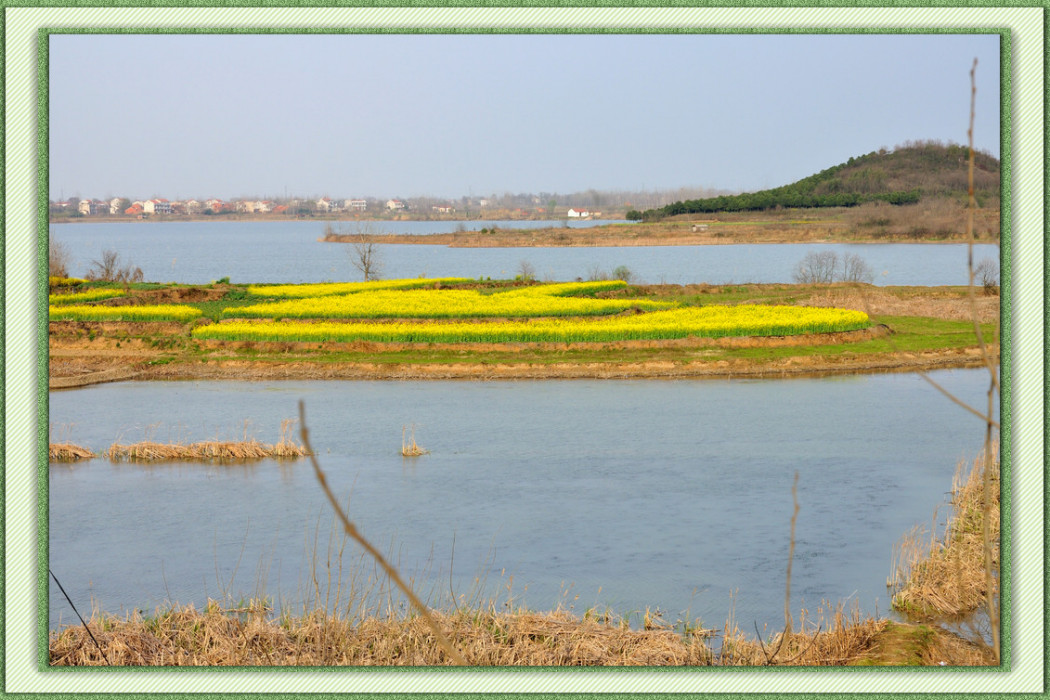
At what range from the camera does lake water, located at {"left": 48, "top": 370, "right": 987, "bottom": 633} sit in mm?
9453

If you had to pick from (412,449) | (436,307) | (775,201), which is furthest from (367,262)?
(775,201)

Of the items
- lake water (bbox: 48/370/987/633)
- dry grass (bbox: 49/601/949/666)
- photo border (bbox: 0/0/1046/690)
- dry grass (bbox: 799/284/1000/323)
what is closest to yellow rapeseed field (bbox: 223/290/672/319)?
dry grass (bbox: 799/284/1000/323)

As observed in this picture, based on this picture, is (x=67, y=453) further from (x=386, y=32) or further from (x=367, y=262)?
(x=367, y=262)

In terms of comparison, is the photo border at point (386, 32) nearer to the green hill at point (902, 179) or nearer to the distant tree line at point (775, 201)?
the green hill at point (902, 179)

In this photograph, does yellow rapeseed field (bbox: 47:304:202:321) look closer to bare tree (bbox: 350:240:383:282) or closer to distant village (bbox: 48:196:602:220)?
distant village (bbox: 48:196:602:220)

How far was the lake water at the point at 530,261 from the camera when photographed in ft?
162

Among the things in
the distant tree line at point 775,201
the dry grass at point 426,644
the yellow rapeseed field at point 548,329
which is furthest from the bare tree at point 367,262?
the dry grass at point 426,644

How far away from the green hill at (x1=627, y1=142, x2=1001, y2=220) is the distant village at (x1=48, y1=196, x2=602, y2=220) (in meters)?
8.26

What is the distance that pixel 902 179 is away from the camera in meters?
28.9

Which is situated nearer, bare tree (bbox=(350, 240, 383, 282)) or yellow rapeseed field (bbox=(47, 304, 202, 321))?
yellow rapeseed field (bbox=(47, 304, 202, 321))

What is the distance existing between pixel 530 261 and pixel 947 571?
212ft

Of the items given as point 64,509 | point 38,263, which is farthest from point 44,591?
point 64,509

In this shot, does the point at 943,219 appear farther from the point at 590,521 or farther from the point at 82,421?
the point at 82,421

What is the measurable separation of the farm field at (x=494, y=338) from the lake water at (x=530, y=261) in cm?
1178
